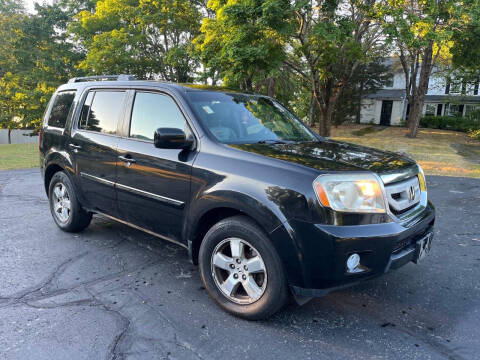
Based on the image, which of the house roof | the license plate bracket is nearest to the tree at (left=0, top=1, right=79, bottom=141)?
the license plate bracket

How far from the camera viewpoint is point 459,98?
33.9 metres

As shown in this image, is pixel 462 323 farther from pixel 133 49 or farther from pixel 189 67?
pixel 133 49

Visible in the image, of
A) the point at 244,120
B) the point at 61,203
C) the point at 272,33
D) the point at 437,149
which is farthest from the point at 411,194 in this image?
the point at 437,149

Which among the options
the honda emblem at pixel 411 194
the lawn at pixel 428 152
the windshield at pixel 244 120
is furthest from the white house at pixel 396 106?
the honda emblem at pixel 411 194

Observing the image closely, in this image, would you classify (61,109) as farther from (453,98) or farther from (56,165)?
(453,98)

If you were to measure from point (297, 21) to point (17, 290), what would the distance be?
47.1ft

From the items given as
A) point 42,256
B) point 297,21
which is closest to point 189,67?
point 297,21

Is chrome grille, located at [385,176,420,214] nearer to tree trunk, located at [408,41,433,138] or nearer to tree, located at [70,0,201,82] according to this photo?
tree, located at [70,0,201,82]

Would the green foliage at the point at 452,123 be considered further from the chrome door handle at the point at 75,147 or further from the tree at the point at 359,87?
the chrome door handle at the point at 75,147

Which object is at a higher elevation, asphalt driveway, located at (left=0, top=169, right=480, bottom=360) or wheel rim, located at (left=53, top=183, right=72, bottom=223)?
wheel rim, located at (left=53, top=183, right=72, bottom=223)

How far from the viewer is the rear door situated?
398 centimetres

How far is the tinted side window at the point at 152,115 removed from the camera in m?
3.52

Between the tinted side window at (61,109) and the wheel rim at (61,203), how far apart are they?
32.6 inches

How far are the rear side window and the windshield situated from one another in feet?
3.30
